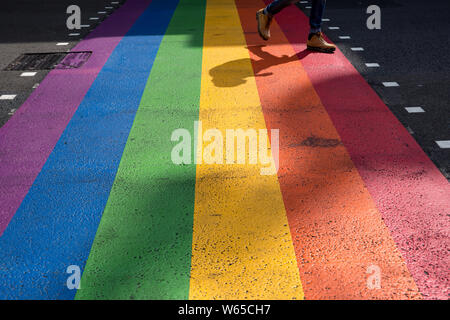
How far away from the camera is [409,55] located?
Result: 227 inches

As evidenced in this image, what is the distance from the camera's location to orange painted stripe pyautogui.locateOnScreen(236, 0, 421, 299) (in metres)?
2.26

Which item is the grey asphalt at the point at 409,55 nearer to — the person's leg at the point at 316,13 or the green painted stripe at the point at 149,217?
the person's leg at the point at 316,13

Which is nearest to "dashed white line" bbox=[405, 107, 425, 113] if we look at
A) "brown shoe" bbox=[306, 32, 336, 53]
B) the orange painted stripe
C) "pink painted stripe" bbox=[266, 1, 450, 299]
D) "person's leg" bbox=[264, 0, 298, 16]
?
"pink painted stripe" bbox=[266, 1, 450, 299]

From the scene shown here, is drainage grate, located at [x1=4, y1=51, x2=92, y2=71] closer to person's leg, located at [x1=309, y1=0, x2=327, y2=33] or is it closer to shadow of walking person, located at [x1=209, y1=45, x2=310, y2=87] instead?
shadow of walking person, located at [x1=209, y1=45, x2=310, y2=87]

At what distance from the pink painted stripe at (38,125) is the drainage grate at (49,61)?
0.49 ft

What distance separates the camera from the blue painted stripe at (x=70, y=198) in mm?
2336

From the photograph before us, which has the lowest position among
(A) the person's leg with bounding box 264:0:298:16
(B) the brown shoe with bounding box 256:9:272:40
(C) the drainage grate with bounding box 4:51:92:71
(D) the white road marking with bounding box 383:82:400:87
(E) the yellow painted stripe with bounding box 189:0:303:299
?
(E) the yellow painted stripe with bounding box 189:0:303:299

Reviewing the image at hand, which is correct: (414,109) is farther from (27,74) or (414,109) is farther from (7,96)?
(27,74)

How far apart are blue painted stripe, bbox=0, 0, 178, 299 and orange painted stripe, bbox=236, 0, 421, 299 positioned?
1308 millimetres

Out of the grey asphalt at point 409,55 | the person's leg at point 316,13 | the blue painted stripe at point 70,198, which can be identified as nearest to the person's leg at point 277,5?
the person's leg at point 316,13

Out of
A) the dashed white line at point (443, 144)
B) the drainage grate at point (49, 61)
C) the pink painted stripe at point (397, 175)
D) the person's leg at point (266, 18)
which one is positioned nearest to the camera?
the pink painted stripe at point (397, 175)

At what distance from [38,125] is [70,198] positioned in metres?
1.39

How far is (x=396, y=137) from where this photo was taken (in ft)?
12.0

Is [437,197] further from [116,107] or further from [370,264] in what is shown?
[116,107]
